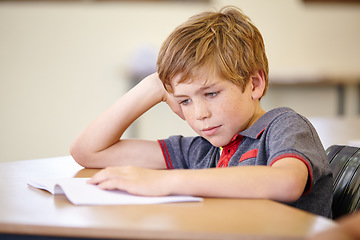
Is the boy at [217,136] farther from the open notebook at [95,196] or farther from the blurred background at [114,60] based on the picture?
the blurred background at [114,60]

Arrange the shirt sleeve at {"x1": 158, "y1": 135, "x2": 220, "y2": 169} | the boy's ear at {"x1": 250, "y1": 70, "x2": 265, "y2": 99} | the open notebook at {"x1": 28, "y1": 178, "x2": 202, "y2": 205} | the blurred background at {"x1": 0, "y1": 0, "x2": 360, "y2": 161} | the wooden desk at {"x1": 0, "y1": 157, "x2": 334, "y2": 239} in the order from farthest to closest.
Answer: the blurred background at {"x1": 0, "y1": 0, "x2": 360, "y2": 161} < the shirt sleeve at {"x1": 158, "y1": 135, "x2": 220, "y2": 169} < the boy's ear at {"x1": 250, "y1": 70, "x2": 265, "y2": 99} < the open notebook at {"x1": 28, "y1": 178, "x2": 202, "y2": 205} < the wooden desk at {"x1": 0, "y1": 157, "x2": 334, "y2": 239}

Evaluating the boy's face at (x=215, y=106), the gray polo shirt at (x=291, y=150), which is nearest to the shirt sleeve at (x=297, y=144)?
the gray polo shirt at (x=291, y=150)

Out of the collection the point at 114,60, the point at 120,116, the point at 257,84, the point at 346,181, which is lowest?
the point at 114,60

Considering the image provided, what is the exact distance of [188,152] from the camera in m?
1.38

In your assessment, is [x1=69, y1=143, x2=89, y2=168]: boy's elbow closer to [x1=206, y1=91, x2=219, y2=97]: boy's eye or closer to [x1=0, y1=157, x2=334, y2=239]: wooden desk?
[x1=206, y1=91, x2=219, y2=97]: boy's eye

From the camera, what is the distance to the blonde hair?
1.12 metres

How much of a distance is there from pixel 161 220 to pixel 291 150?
329mm

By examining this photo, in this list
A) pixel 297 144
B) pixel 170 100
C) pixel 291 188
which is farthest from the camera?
pixel 170 100

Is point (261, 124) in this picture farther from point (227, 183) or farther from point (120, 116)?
point (120, 116)

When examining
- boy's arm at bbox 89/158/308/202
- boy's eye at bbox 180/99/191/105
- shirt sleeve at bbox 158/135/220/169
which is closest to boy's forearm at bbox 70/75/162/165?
shirt sleeve at bbox 158/135/220/169

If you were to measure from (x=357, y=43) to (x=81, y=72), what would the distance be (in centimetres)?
284

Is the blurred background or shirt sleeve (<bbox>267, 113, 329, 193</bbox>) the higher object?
shirt sleeve (<bbox>267, 113, 329, 193</bbox>)

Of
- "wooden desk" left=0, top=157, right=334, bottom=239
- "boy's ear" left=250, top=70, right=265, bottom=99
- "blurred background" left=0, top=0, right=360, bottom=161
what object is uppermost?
"boy's ear" left=250, top=70, right=265, bottom=99

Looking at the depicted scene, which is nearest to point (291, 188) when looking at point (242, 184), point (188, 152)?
point (242, 184)
